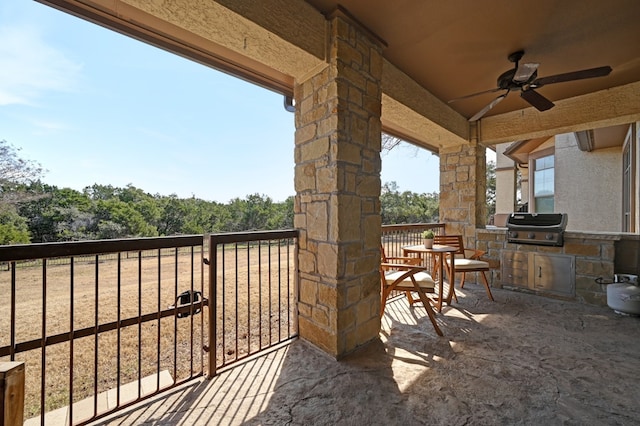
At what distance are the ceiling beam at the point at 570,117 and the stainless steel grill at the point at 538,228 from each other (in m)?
1.13

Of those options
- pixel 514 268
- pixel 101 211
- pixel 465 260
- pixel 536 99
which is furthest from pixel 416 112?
pixel 101 211

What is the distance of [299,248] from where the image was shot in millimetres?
2260

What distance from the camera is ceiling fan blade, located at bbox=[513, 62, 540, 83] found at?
2.24 meters

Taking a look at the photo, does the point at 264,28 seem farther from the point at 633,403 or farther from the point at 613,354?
the point at 613,354

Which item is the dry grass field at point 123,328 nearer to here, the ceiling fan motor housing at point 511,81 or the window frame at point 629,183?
the ceiling fan motor housing at point 511,81

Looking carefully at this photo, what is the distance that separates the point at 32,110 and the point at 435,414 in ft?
26.4

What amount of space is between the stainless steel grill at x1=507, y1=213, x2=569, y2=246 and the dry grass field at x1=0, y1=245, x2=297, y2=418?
10.1 ft

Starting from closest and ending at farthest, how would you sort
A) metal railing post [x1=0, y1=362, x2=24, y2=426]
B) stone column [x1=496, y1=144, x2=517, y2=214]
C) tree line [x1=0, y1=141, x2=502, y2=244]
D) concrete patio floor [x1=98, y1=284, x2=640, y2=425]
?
metal railing post [x1=0, y1=362, x2=24, y2=426]
concrete patio floor [x1=98, y1=284, x2=640, y2=425]
tree line [x1=0, y1=141, x2=502, y2=244]
stone column [x1=496, y1=144, x2=517, y2=214]

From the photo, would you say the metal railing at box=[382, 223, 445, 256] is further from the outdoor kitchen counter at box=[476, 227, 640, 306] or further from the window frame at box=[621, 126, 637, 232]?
the window frame at box=[621, 126, 637, 232]

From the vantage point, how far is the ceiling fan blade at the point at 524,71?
2.24 m

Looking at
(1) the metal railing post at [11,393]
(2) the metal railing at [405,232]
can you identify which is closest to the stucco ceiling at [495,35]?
(2) the metal railing at [405,232]

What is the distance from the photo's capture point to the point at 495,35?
7.17 feet

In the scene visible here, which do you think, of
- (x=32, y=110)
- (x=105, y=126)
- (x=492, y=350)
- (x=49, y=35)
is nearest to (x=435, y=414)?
(x=492, y=350)

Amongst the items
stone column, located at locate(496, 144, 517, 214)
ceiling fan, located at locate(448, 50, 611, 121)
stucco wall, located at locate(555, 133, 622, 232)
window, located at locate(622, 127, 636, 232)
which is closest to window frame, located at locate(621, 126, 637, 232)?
window, located at locate(622, 127, 636, 232)
